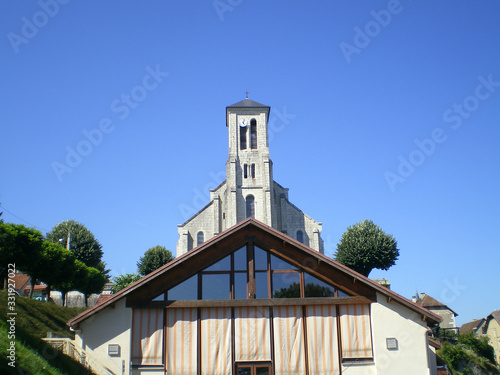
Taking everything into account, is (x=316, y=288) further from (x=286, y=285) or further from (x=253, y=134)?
(x=253, y=134)

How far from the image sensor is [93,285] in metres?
46.4

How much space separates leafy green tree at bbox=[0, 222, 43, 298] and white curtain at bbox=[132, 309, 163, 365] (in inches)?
786

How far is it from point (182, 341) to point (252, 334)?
91.5 inches

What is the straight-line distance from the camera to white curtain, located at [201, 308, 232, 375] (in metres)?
15.8

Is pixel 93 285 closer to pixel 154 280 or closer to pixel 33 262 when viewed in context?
pixel 33 262

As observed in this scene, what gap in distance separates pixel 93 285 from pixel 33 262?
455 inches

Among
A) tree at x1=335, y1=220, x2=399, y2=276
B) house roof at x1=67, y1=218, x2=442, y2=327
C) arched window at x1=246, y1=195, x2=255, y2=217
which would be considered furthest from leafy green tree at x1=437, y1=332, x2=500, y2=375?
arched window at x1=246, y1=195, x2=255, y2=217

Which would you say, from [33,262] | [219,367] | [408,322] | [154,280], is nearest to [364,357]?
[408,322]

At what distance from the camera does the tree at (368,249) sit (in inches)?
1756

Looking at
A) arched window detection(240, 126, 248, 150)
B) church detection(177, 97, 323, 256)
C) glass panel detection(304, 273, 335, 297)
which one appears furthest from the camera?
arched window detection(240, 126, 248, 150)

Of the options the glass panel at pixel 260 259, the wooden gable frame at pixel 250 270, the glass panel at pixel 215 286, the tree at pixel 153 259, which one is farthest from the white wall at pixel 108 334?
the tree at pixel 153 259

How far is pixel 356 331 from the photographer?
16.1 metres

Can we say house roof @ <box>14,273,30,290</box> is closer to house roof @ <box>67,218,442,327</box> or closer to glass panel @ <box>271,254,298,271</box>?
house roof @ <box>67,218,442,327</box>

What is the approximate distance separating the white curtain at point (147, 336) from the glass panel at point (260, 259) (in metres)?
3.59
